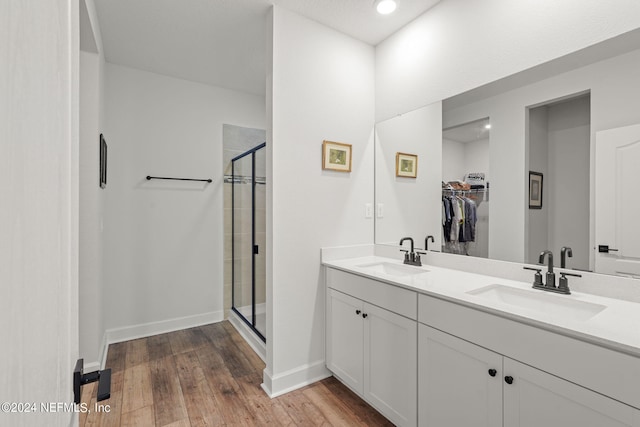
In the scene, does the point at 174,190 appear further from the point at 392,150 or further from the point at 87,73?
the point at 392,150

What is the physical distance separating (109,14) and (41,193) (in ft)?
8.72

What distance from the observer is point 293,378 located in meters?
2.18

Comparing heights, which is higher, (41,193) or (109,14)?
(109,14)

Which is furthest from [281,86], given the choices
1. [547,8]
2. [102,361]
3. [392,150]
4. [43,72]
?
[102,361]

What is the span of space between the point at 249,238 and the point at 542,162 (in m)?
2.45

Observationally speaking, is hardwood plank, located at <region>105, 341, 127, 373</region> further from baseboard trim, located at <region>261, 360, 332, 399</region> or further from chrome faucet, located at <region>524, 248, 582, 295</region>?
chrome faucet, located at <region>524, 248, 582, 295</region>

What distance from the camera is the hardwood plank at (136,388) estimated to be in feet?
6.57

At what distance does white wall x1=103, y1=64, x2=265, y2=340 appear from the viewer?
2982 mm

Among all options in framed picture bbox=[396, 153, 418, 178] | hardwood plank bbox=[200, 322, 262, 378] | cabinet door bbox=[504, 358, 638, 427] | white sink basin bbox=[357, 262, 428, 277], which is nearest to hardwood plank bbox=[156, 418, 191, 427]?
hardwood plank bbox=[200, 322, 262, 378]

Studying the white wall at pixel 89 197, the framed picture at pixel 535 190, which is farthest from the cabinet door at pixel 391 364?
the white wall at pixel 89 197

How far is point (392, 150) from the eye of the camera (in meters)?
2.53

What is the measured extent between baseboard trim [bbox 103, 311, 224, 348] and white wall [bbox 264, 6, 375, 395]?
60.3 inches

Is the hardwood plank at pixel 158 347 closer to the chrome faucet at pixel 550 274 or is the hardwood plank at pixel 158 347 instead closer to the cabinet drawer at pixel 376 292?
the cabinet drawer at pixel 376 292

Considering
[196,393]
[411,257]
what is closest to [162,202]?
[196,393]
